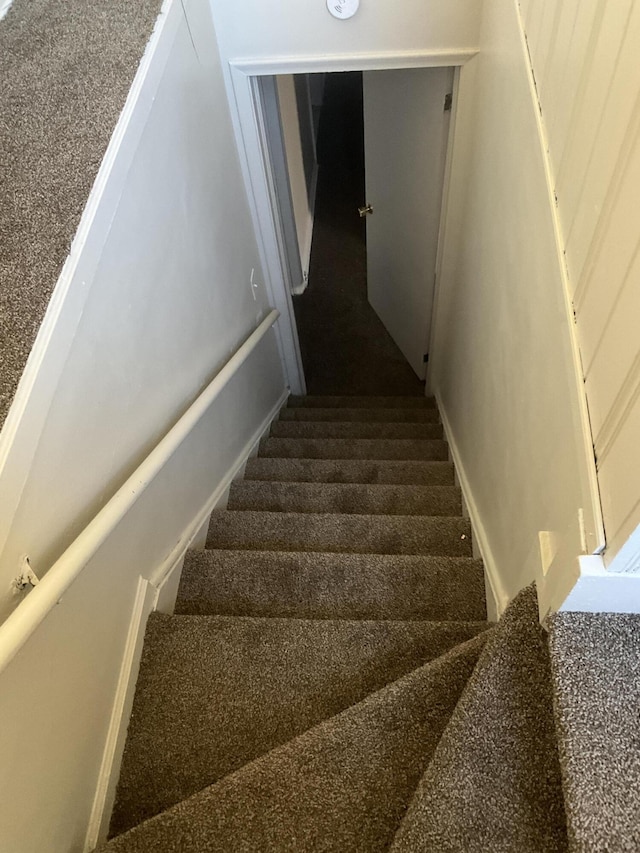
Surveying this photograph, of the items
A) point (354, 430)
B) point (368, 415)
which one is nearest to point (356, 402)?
point (368, 415)

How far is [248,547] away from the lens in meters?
2.04

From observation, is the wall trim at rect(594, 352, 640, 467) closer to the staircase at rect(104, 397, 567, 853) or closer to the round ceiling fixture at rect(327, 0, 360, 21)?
the staircase at rect(104, 397, 567, 853)

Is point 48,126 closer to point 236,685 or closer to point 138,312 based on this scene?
point 138,312

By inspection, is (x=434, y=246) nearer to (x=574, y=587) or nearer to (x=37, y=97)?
(x=37, y=97)

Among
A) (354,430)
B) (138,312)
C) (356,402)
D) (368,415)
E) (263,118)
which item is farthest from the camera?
(356,402)

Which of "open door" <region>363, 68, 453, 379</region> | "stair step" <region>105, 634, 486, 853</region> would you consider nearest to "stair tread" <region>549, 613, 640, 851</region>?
"stair step" <region>105, 634, 486, 853</region>

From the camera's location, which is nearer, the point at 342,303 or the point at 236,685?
the point at 236,685

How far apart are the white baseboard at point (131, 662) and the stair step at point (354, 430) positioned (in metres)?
1.34

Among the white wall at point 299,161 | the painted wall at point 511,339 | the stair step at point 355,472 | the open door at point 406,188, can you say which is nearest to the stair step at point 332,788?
the painted wall at point 511,339

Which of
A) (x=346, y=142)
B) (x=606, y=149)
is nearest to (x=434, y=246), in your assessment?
(x=606, y=149)

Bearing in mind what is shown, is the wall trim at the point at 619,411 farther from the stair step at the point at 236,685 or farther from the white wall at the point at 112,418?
the white wall at the point at 112,418

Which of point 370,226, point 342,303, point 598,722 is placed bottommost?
point 598,722

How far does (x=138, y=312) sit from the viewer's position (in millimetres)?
1537

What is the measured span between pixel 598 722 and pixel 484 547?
0.93 metres
